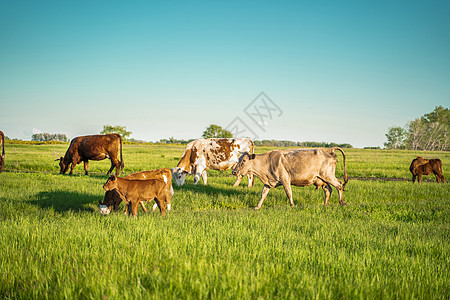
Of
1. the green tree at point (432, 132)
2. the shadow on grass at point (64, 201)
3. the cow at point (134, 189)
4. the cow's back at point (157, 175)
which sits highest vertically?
the green tree at point (432, 132)

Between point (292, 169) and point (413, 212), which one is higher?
point (292, 169)

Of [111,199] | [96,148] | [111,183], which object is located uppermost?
[96,148]

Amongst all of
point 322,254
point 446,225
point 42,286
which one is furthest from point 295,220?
point 42,286

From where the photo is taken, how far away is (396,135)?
404 ft

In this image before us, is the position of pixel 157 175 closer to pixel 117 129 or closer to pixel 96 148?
pixel 96 148

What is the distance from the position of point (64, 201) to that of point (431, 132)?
125 metres

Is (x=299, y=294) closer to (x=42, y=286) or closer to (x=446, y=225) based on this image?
(x=42, y=286)

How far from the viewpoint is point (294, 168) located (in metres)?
10.2

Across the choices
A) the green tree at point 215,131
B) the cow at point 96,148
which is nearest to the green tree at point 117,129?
the green tree at point 215,131

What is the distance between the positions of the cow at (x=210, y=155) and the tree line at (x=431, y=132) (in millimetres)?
111552

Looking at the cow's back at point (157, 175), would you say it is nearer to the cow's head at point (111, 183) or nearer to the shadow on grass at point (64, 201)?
the cow's head at point (111, 183)

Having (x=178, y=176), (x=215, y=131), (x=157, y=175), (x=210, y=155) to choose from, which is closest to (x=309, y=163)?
(x=157, y=175)

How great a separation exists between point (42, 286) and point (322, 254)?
3591mm

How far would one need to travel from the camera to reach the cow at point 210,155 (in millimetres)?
15705
